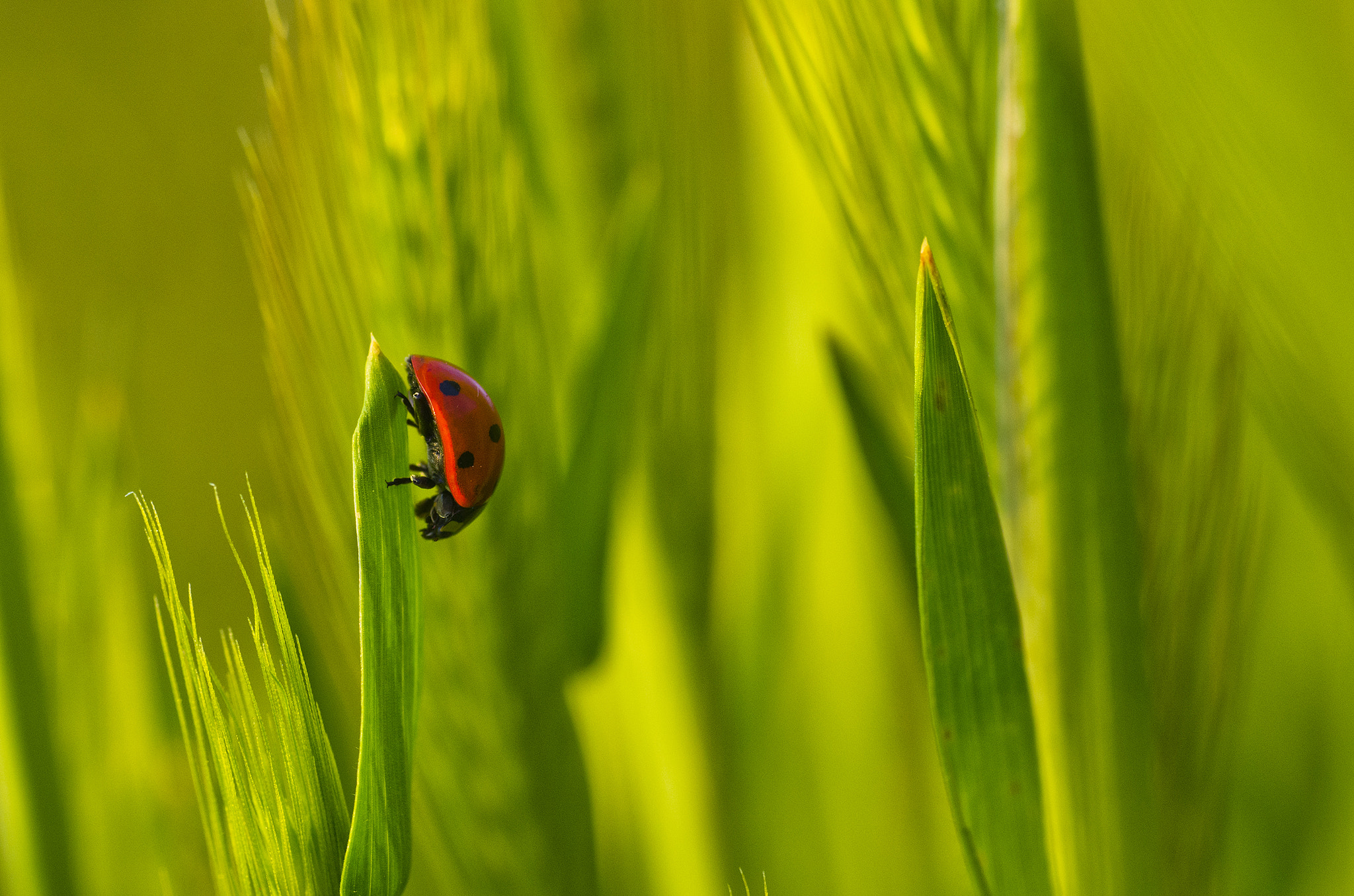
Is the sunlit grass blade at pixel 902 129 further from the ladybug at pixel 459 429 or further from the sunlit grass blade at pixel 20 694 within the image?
the sunlit grass blade at pixel 20 694

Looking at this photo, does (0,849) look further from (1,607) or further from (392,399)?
(392,399)

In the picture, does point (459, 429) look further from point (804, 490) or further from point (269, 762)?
point (804, 490)

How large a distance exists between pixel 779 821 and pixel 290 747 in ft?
0.95

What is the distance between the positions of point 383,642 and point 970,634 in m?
0.09

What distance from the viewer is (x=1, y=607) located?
24 cm

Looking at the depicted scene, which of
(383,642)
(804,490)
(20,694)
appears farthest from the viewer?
(804,490)

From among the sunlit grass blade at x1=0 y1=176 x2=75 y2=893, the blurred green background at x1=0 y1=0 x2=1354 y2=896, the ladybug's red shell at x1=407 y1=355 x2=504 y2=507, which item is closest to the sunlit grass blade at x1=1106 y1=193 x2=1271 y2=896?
the blurred green background at x1=0 y1=0 x2=1354 y2=896

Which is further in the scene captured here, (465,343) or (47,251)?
(47,251)

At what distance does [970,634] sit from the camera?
0.44 ft

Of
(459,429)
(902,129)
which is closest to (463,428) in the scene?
(459,429)

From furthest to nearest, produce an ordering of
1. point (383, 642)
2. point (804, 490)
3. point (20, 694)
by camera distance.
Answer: point (804, 490) → point (20, 694) → point (383, 642)

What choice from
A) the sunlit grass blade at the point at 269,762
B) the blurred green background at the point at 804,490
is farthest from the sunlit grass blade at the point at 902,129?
the sunlit grass blade at the point at 269,762

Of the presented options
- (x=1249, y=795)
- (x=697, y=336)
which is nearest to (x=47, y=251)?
(x=697, y=336)

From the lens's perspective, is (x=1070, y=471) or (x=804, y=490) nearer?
(x=1070, y=471)
